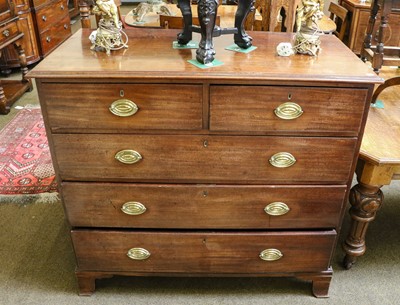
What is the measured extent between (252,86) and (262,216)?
539 millimetres

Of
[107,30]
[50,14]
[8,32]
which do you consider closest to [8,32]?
[8,32]

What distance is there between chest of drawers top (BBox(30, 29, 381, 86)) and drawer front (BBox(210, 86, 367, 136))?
0.04m

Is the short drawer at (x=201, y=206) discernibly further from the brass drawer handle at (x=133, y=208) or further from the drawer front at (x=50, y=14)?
the drawer front at (x=50, y=14)

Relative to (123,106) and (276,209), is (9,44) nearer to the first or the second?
(123,106)

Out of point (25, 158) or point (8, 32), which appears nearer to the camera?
point (25, 158)

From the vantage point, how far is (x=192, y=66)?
1.29 m

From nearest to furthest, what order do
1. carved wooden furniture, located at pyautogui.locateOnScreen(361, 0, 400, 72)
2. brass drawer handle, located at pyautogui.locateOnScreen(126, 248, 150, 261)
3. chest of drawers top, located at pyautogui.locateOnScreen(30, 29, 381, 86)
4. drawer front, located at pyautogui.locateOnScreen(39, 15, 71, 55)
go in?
chest of drawers top, located at pyautogui.locateOnScreen(30, 29, 381, 86)
brass drawer handle, located at pyautogui.locateOnScreen(126, 248, 150, 261)
carved wooden furniture, located at pyautogui.locateOnScreen(361, 0, 400, 72)
drawer front, located at pyautogui.locateOnScreen(39, 15, 71, 55)

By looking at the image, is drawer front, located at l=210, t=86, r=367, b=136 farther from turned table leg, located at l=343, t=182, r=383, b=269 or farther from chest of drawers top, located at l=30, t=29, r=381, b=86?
turned table leg, located at l=343, t=182, r=383, b=269

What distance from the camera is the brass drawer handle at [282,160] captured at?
137cm

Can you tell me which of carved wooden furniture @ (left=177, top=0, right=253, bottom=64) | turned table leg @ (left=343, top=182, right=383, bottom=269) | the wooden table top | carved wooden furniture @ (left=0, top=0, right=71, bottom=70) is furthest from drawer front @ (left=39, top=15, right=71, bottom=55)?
turned table leg @ (left=343, top=182, right=383, bottom=269)

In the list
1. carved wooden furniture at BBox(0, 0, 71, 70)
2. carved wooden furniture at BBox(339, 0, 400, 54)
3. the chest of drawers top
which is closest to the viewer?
the chest of drawers top

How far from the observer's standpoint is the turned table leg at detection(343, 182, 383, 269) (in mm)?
1615

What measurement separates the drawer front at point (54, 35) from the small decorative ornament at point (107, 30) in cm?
312

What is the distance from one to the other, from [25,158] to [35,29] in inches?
79.4
